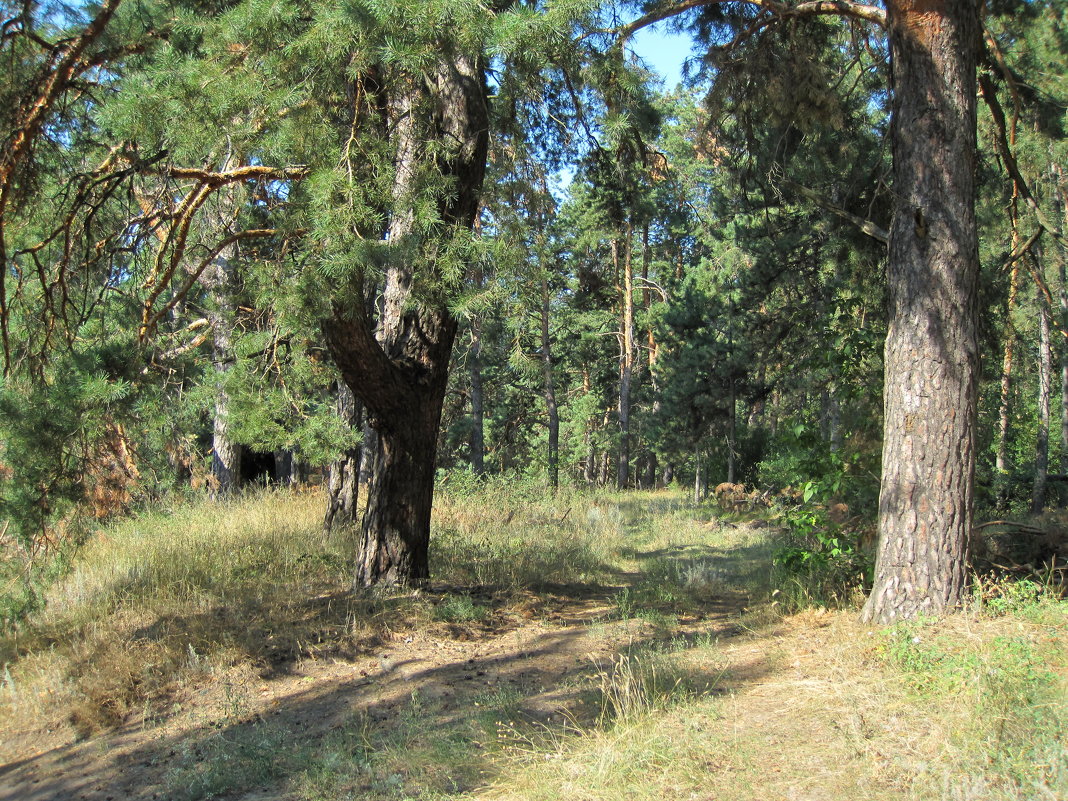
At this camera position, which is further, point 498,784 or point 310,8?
point 310,8

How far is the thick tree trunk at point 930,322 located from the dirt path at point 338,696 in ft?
5.89

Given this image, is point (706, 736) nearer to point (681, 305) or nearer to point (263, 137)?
point (263, 137)

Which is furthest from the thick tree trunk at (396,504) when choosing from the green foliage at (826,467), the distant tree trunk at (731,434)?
the distant tree trunk at (731,434)

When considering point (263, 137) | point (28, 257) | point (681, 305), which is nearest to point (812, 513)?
point (263, 137)

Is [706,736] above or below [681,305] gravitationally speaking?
below

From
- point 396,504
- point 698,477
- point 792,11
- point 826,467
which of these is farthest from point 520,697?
point 698,477

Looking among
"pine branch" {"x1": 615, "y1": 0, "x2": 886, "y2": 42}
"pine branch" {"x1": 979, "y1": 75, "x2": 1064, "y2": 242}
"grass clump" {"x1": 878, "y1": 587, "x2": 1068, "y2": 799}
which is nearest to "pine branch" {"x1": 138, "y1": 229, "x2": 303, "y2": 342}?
"pine branch" {"x1": 615, "y1": 0, "x2": 886, "y2": 42}

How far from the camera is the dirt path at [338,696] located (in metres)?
4.57

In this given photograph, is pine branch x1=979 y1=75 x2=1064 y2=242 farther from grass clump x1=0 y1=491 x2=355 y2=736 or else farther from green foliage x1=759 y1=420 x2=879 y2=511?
grass clump x1=0 y1=491 x2=355 y2=736

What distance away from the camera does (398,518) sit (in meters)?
6.87

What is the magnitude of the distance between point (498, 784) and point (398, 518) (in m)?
3.40

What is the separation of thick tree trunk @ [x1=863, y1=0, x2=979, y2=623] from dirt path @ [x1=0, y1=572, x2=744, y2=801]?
1.80 metres

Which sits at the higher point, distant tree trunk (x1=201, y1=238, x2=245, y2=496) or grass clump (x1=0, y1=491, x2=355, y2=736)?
distant tree trunk (x1=201, y1=238, x2=245, y2=496)

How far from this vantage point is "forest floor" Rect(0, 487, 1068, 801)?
11.6ft
